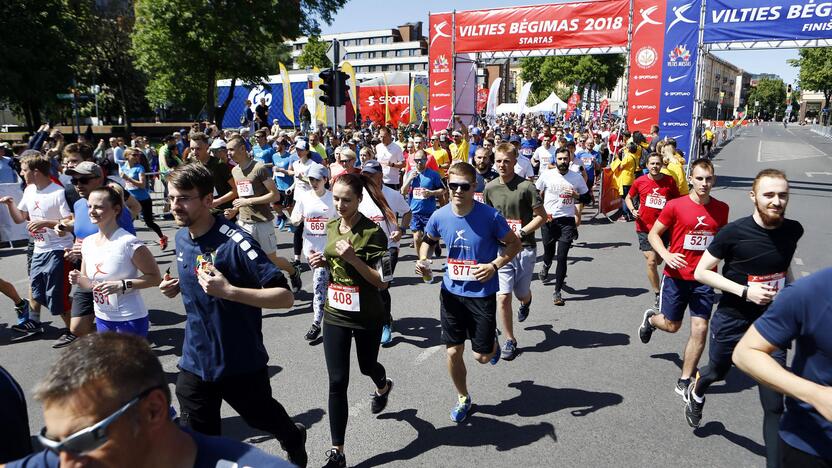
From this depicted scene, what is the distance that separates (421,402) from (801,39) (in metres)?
15.9

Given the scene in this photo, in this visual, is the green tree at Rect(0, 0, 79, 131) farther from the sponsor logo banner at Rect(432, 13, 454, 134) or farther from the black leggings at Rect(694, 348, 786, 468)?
the black leggings at Rect(694, 348, 786, 468)

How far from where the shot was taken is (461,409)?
4348mm

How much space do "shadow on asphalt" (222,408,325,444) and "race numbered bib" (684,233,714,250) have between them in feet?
11.0

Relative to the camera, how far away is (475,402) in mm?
4664

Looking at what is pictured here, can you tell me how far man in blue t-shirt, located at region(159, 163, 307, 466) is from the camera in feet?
9.50

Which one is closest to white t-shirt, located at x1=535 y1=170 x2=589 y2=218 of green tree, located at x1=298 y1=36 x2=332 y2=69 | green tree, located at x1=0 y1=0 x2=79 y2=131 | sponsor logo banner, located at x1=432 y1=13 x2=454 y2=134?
sponsor logo banner, located at x1=432 y1=13 x2=454 y2=134

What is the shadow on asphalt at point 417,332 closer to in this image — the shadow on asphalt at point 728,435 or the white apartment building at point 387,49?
the shadow on asphalt at point 728,435

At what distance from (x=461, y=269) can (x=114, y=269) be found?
2.46 metres

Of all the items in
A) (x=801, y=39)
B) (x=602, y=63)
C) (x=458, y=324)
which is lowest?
(x=458, y=324)

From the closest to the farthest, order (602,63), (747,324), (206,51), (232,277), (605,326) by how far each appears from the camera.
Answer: (232,277) → (747,324) → (605,326) → (206,51) → (602,63)

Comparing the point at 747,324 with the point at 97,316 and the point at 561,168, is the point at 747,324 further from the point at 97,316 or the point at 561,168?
the point at 97,316

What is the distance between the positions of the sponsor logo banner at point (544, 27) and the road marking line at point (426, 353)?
1463 cm

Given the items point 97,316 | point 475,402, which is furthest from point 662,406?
point 97,316

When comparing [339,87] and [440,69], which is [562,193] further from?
[440,69]
